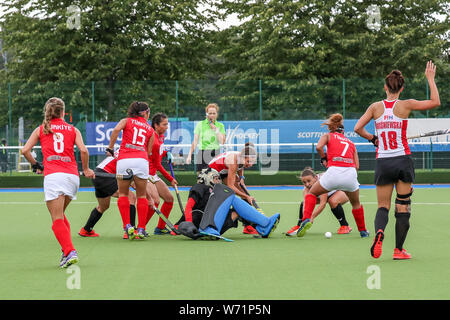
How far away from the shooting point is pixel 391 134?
7.96 meters

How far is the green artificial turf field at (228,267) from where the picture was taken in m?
6.22

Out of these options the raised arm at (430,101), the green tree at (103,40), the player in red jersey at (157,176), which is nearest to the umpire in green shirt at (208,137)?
the player in red jersey at (157,176)

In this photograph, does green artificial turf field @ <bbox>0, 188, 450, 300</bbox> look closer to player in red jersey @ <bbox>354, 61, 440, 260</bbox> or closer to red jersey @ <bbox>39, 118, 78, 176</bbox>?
player in red jersey @ <bbox>354, 61, 440, 260</bbox>

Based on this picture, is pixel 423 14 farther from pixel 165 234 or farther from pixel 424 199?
pixel 165 234

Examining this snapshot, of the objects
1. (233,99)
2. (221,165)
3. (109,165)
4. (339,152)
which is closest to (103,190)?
(109,165)

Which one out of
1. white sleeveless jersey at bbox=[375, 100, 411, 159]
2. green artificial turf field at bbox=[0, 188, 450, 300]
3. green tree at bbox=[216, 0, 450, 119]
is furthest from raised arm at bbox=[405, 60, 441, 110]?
green tree at bbox=[216, 0, 450, 119]

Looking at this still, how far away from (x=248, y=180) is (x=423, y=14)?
18.4 metres

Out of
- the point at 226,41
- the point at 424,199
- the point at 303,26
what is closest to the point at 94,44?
the point at 226,41

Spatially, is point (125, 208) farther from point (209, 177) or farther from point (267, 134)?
point (267, 134)

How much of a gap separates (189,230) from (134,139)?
4.36 ft

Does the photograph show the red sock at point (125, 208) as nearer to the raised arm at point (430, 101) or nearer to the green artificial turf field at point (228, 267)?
the green artificial turf field at point (228, 267)

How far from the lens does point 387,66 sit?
3781cm

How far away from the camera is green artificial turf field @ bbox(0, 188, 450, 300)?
6219mm

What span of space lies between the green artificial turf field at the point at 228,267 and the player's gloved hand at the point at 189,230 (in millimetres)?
94
